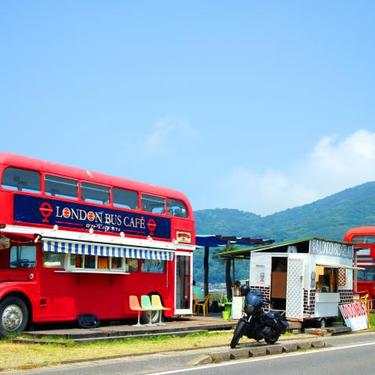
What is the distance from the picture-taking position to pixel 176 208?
2278cm

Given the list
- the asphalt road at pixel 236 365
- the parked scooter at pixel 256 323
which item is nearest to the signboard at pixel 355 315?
the parked scooter at pixel 256 323

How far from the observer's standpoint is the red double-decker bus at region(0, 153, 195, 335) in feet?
56.3

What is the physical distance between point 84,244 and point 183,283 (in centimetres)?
510

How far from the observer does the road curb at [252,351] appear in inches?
514

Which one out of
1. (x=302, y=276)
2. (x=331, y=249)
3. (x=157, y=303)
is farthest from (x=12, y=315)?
(x=331, y=249)

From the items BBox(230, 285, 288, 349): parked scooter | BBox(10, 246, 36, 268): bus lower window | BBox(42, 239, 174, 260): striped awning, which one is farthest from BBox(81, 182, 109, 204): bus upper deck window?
BBox(230, 285, 288, 349): parked scooter

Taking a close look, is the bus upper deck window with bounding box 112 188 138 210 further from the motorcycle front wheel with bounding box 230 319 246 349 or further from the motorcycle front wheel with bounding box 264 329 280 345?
the motorcycle front wheel with bounding box 230 319 246 349

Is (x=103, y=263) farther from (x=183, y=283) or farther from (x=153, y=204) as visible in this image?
(x=183, y=283)

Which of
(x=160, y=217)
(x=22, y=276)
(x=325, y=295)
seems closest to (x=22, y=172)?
(x=22, y=276)

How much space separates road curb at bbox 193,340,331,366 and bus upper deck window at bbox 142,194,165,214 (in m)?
7.21

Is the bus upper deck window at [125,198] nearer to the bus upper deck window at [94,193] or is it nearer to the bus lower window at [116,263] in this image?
the bus upper deck window at [94,193]

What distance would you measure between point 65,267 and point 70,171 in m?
2.49

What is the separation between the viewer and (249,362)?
13164 millimetres

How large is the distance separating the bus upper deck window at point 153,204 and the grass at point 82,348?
454 centimetres
